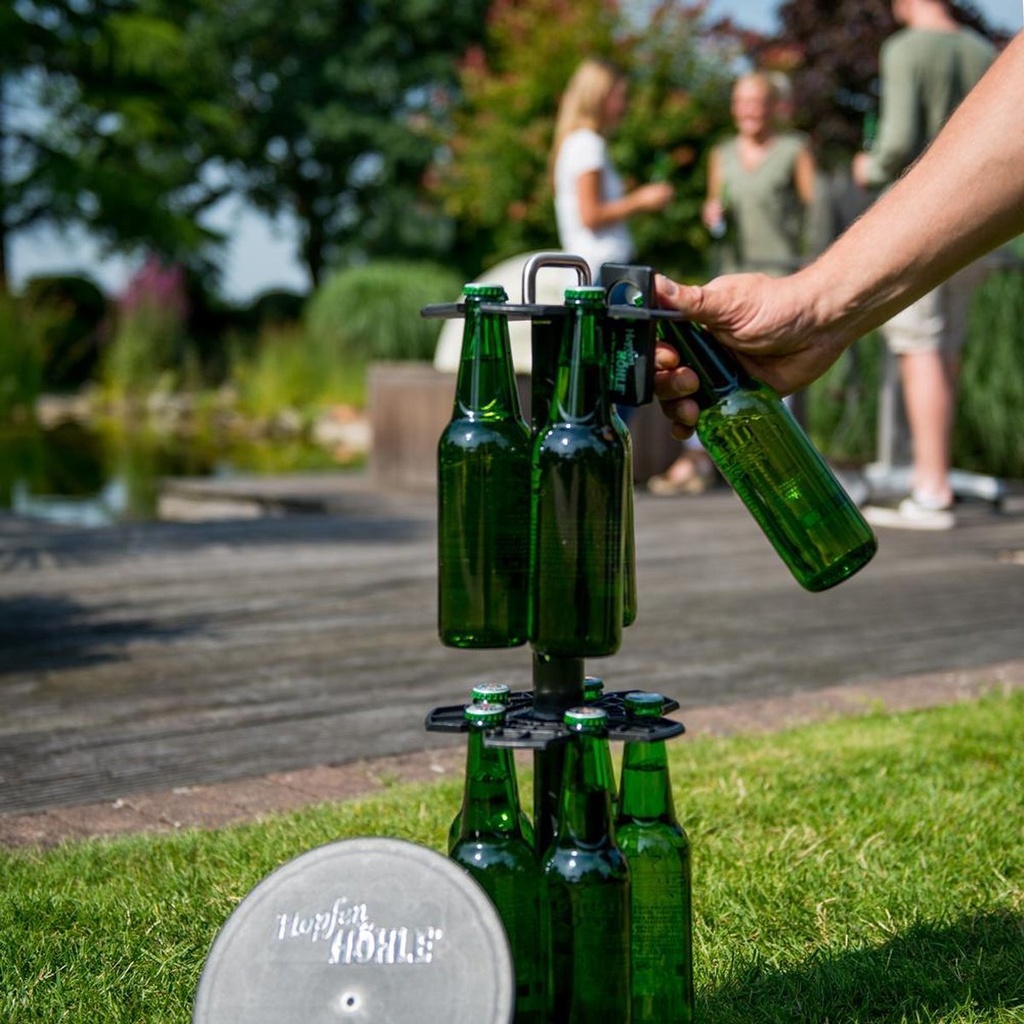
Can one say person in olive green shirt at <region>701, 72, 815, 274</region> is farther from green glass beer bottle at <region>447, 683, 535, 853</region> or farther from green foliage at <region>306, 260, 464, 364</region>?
green foliage at <region>306, 260, 464, 364</region>

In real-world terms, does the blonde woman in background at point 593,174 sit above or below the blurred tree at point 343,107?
below

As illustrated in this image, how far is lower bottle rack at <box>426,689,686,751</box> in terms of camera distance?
1535mm

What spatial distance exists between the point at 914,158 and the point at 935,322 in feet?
2.09

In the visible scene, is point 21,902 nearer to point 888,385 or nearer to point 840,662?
point 840,662

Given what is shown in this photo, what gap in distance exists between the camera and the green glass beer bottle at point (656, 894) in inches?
63.6

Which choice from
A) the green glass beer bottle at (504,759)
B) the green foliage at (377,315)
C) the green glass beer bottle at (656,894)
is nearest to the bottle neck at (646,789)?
the green glass beer bottle at (656,894)

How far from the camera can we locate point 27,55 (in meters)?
22.9

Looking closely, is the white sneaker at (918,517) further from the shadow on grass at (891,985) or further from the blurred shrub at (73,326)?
the blurred shrub at (73,326)

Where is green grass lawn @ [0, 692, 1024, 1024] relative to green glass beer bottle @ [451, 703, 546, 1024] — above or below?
below

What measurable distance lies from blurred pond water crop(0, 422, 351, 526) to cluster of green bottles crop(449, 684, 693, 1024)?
5298 millimetres

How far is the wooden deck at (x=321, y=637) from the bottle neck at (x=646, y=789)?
1.41 metres

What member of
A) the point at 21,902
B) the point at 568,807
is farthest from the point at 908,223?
the point at 21,902

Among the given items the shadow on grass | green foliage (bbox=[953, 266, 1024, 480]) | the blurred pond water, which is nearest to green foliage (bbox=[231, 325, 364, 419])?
the blurred pond water

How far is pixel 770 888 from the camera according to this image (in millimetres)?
2256
